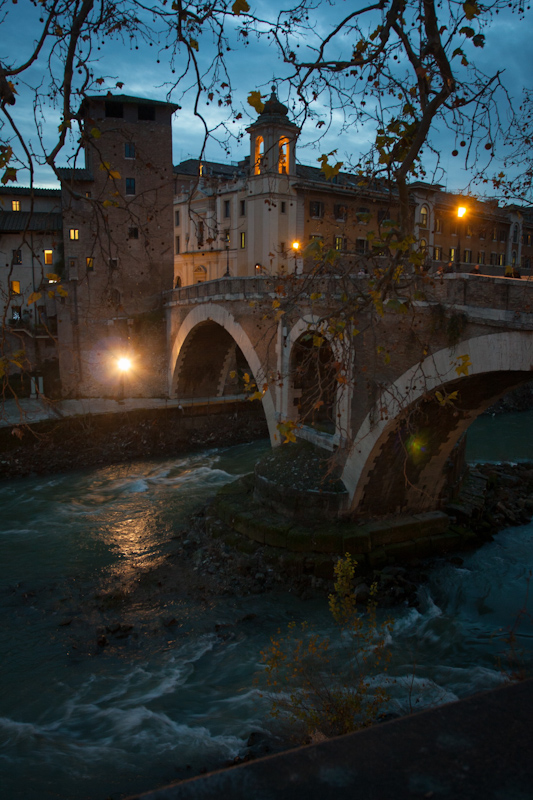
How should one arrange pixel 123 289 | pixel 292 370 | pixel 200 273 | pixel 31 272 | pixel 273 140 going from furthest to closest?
1. pixel 200 273
2. pixel 31 272
3. pixel 123 289
4. pixel 273 140
5. pixel 292 370

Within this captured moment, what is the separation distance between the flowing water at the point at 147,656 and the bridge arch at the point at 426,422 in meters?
1.38

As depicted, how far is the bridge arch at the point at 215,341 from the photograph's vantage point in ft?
41.4

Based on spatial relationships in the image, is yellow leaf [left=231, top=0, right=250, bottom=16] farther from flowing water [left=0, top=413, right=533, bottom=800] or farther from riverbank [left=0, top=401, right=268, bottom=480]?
riverbank [left=0, top=401, right=268, bottom=480]

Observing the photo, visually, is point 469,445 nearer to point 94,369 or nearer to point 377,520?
point 377,520

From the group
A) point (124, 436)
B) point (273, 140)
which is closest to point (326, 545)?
point (124, 436)

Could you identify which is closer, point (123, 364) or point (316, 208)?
point (123, 364)

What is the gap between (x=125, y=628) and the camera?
7.58 metres

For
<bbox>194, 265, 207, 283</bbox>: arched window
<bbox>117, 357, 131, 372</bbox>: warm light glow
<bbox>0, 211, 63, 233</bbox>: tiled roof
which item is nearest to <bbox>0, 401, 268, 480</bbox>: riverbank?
<bbox>117, 357, 131, 372</bbox>: warm light glow

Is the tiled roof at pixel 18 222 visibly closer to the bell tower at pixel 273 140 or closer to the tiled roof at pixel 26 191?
the tiled roof at pixel 26 191

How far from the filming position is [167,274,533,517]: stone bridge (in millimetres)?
5971

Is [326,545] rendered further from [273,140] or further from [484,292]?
[273,140]

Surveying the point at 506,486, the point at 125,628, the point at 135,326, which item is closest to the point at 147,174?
the point at 135,326

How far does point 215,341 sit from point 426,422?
35.6ft

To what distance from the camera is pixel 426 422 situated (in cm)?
874
